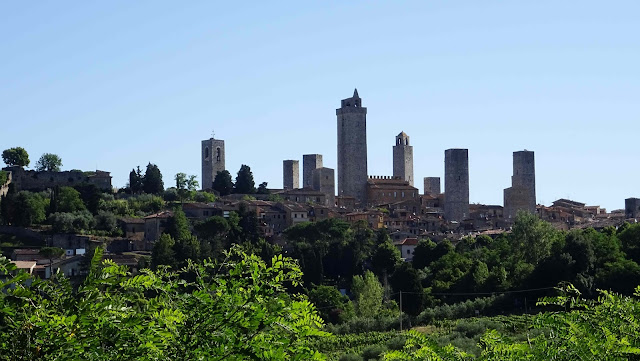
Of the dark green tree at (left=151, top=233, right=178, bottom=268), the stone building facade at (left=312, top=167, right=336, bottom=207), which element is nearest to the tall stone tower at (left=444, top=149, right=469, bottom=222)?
the stone building facade at (left=312, top=167, right=336, bottom=207)

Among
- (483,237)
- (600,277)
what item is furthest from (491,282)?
(483,237)

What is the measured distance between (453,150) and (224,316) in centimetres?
7422

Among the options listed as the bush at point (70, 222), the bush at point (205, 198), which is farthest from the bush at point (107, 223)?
the bush at point (205, 198)

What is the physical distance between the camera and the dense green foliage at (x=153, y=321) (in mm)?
7059

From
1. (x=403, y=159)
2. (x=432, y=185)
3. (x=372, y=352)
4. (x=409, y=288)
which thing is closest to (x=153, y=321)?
(x=372, y=352)

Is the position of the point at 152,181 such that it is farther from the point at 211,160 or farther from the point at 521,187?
the point at 521,187

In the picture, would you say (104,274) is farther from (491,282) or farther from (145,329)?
(491,282)

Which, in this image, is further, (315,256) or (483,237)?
(483,237)

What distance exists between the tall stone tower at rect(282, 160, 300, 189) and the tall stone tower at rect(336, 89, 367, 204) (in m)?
7.62

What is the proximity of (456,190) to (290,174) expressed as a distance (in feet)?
→ 55.6

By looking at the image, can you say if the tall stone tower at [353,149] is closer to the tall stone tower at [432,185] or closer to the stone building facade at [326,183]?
the stone building facade at [326,183]

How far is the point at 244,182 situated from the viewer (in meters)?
78.2

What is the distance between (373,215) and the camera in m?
71.6

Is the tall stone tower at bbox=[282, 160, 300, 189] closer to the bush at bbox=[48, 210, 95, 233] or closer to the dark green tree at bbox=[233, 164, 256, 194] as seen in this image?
the dark green tree at bbox=[233, 164, 256, 194]
